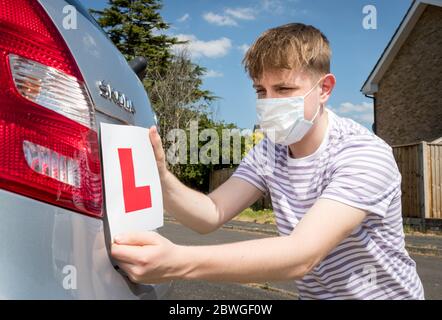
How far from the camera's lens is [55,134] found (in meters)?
1.11

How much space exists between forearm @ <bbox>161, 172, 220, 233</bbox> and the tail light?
2.57 ft

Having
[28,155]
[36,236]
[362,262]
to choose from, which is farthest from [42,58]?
[362,262]

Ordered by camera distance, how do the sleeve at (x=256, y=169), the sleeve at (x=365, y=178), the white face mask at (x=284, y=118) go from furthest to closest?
1. the sleeve at (x=256, y=169)
2. the white face mask at (x=284, y=118)
3. the sleeve at (x=365, y=178)

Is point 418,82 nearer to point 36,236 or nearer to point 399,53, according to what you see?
point 399,53

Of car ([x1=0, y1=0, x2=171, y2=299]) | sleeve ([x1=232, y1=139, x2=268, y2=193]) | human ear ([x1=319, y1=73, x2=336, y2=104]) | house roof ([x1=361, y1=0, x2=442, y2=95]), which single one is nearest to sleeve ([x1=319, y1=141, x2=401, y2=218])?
human ear ([x1=319, y1=73, x2=336, y2=104])

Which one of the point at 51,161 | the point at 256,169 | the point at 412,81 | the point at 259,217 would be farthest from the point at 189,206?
the point at 412,81

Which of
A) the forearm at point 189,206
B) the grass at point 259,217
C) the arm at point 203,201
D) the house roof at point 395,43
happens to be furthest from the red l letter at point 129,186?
the house roof at point 395,43

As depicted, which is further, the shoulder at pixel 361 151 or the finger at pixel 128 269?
the shoulder at pixel 361 151

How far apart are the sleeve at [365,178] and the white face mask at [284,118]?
0.87 feet

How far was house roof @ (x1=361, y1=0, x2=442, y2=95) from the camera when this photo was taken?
17.6m

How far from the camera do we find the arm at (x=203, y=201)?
202 cm

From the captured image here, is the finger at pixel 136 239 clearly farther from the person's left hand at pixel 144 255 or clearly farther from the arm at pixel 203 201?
the arm at pixel 203 201

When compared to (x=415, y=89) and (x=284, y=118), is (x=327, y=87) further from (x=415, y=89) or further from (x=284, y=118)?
(x=415, y=89)

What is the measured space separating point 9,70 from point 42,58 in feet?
0.28
